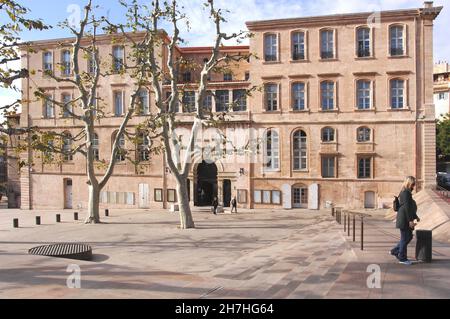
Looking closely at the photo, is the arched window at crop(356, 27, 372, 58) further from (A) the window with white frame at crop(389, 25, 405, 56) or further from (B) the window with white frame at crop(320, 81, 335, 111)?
(B) the window with white frame at crop(320, 81, 335, 111)

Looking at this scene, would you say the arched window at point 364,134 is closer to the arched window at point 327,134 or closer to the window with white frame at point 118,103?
the arched window at point 327,134

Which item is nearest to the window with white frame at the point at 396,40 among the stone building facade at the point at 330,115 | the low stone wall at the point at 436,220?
the stone building facade at the point at 330,115

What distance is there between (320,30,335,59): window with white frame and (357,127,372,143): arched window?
6342mm

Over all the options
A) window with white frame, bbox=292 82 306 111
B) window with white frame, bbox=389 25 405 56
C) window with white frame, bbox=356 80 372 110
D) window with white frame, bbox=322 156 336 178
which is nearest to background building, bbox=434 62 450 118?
window with white frame, bbox=389 25 405 56

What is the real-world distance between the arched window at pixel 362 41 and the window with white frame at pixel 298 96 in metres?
5.12

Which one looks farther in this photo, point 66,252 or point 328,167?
point 328,167

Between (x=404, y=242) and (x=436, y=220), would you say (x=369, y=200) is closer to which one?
(x=436, y=220)

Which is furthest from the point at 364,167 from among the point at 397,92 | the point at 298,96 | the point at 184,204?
the point at 184,204

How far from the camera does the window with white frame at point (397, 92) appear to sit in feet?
108

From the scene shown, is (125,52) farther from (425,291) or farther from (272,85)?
(425,291)

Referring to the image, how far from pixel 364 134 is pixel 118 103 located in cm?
2209

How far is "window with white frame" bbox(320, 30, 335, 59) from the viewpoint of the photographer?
34219 mm

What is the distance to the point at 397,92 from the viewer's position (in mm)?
33094

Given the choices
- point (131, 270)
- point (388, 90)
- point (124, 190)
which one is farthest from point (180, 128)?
point (131, 270)
